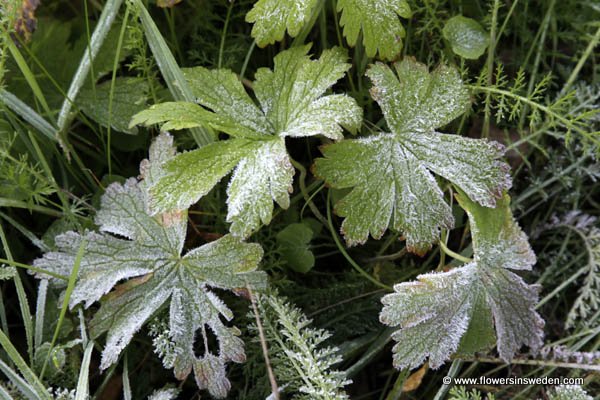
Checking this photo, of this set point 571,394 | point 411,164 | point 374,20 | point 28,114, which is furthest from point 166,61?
point 571,394

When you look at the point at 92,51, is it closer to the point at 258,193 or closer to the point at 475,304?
the point at 258,193

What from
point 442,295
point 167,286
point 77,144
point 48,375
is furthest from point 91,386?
point 442,295

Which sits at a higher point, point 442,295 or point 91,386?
point 442,295

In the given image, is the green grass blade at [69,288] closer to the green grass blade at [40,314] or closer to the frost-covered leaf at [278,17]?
the green grass blade at [40,314]

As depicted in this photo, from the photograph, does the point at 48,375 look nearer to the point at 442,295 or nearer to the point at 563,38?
the point at 442,295

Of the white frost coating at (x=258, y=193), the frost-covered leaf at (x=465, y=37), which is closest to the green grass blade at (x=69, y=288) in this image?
the white frost coating at (x=258, y=193)

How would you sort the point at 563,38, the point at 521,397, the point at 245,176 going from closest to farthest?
the point at 245,176 → the point at 521,397 → the point at 563,38
